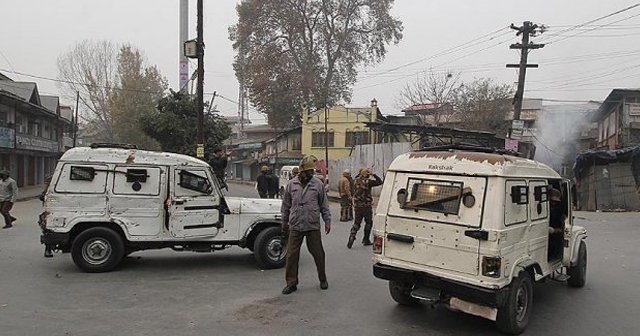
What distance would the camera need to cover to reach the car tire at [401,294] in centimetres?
632

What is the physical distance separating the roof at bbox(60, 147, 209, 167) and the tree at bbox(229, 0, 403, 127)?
3917 centimetres

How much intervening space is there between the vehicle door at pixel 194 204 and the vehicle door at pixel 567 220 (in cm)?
520

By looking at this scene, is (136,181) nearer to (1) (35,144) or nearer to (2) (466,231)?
(2) (466,231)

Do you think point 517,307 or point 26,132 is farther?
point 26,132

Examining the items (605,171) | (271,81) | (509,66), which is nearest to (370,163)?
(509,66)

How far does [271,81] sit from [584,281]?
41437mm

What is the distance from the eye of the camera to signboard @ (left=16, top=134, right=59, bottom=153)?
33.6 m

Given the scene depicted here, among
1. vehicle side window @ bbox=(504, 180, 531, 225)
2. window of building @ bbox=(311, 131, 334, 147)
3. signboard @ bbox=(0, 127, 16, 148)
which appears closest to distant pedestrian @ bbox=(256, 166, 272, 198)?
vehicle side window @ bbox=(504, 180, 531, 225)

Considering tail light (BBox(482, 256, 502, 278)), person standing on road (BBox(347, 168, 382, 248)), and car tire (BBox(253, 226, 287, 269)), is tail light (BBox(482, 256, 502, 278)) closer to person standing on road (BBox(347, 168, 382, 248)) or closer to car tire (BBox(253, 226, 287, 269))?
car tire (BBox(253, 226, 287, 269))

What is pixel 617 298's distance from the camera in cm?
720

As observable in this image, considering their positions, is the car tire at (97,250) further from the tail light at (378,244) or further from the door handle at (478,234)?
the door handle at (478,234)

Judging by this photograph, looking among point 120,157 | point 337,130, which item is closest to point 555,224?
point 120,157

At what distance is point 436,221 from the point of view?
5.70 meters

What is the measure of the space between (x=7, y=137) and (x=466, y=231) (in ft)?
106
